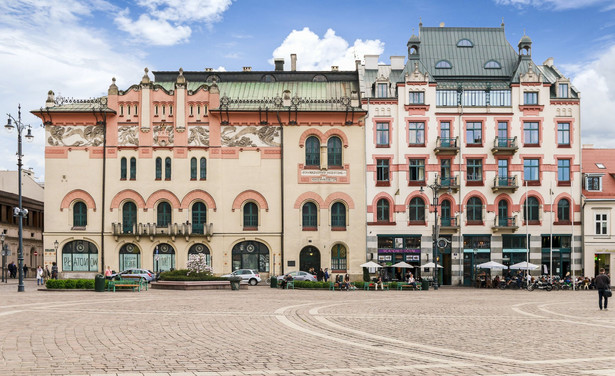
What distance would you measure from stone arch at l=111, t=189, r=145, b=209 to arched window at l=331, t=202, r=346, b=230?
51.9 ft

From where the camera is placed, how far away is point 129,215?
5747cm

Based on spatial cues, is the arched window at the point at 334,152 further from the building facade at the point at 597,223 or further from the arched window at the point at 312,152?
the building facade at the point at 597,223

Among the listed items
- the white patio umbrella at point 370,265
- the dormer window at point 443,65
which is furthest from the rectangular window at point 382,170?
the dormer window at point 443,65

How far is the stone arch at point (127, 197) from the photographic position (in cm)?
5712

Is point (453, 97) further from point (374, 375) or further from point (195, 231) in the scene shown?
point (374, 375)

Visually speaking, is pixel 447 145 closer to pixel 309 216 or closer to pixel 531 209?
pixel 531 209

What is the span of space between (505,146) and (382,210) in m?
11.6

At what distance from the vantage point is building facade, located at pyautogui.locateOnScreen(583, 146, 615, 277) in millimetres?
56875

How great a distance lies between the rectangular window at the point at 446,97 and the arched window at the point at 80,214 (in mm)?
30898

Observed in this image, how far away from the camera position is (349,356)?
1452 cm

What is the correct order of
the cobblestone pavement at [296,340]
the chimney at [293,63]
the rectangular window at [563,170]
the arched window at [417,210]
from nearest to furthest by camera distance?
1. the cobblestone pavement at [296,340]
2. the arched window at [417,210]
3. the rectangular window at [563,170]
4. the chimney at [293,63]

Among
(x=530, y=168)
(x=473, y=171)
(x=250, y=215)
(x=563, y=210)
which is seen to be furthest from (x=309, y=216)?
(x=563, y=210)

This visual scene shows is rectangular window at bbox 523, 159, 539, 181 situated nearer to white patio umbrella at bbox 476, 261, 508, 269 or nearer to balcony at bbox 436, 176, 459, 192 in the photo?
balcony at bbox 436, 176, 459, 192

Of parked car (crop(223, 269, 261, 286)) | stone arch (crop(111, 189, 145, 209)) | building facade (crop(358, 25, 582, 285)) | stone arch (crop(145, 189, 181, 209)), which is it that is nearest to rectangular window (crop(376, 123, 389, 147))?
building facade (crop(358, 25, 582, 285))
